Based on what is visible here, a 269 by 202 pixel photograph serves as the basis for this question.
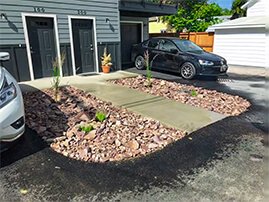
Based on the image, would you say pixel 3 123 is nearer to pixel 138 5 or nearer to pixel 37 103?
pixel 37 103

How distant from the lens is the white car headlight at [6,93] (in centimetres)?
245

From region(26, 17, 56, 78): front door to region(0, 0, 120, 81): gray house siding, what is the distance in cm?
25

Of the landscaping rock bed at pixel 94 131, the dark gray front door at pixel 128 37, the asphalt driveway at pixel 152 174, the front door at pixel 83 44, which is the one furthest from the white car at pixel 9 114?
the dark gray front door at pixel 128 37

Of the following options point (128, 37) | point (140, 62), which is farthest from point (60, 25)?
point (128, 37)

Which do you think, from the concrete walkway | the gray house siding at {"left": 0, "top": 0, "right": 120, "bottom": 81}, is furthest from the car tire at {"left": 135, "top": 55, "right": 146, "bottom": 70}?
the concrete walkway

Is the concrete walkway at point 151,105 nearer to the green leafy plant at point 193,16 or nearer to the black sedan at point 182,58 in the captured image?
the black sedan at point 182,58

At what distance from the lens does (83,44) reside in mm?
7949

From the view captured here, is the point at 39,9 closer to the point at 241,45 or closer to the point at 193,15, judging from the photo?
the point at 241,45

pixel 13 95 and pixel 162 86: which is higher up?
pixel 13 95

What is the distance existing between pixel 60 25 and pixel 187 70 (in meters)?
4.73

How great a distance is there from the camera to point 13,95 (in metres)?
2.63

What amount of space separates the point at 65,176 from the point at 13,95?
1214 mm

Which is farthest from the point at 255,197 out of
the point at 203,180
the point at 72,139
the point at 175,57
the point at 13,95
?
the point at 175,57

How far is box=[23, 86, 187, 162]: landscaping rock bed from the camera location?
2875 mm
